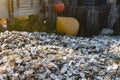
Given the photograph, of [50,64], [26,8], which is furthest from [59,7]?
[50,64]

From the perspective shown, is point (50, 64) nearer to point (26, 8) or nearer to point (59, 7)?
point (59, 7)

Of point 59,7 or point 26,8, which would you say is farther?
point 26,8

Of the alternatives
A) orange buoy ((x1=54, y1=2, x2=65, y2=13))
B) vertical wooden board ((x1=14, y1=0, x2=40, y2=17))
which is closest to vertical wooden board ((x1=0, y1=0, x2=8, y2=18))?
vertical wooden board ((x1=14, y1=0, x2=40, y2=17))

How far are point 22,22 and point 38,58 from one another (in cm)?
515

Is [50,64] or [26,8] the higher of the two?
[26,8]

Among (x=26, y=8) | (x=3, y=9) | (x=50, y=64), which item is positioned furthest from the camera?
(x=26, y=8)

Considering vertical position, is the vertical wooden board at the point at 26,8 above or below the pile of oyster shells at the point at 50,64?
above

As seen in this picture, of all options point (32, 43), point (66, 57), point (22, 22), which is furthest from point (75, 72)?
point (22, 22)

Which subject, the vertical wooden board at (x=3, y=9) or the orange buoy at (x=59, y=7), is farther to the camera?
the orange buoy at (x=59, y=7)

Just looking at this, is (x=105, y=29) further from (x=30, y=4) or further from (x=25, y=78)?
(x=25, y=78)

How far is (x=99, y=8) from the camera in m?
12.1

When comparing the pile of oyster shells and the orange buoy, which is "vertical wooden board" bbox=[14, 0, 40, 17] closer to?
the orange buoy

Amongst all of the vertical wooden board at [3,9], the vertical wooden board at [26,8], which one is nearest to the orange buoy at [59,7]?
the vertical wooden board at [26,8]

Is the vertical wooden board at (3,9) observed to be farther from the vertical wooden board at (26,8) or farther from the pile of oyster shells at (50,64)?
the pile of oyster shells at (50,64)
